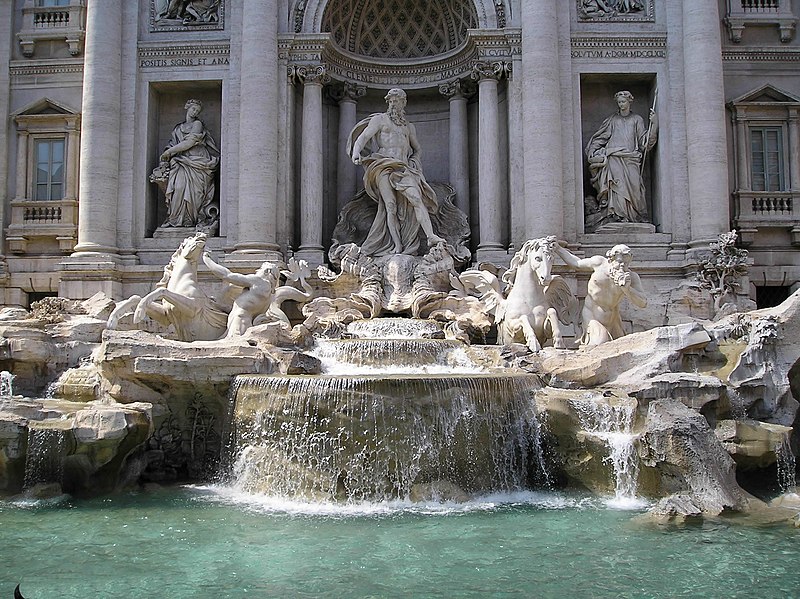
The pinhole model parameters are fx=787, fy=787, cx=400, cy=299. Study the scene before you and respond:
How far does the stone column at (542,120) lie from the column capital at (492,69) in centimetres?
40

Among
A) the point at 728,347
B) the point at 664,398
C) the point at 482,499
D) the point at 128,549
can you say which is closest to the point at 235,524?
the point at 128,549

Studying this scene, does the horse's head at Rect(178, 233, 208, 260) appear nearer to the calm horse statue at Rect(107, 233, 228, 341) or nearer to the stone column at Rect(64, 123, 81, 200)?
the calm horse statue at Rect(107, 233, 228, 341)

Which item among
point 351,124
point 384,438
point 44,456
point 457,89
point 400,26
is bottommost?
point 44,456

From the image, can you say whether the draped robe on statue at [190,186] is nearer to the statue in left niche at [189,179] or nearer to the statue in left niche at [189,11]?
the statue in left niche at [189,179]

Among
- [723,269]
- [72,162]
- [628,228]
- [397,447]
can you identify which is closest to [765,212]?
[723,269]

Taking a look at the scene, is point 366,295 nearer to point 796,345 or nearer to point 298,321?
point 298,321

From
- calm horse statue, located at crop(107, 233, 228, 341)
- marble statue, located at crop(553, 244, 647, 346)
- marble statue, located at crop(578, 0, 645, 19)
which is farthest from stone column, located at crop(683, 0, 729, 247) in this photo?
calm horse statue, located at crop(107, 233, 228, 341)

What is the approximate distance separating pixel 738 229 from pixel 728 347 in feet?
21.2

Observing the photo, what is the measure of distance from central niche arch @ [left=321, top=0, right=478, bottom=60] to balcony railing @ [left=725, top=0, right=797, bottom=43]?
5477 mm

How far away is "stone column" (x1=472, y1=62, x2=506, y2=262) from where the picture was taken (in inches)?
626

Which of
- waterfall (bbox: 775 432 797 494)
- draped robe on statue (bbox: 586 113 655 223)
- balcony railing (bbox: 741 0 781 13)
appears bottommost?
waterfall (bbox: 775 432 797 494)

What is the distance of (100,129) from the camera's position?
16047 millimetres

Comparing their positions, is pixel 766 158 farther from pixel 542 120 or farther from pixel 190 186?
pixel 190 186

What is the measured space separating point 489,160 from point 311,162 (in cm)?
365
